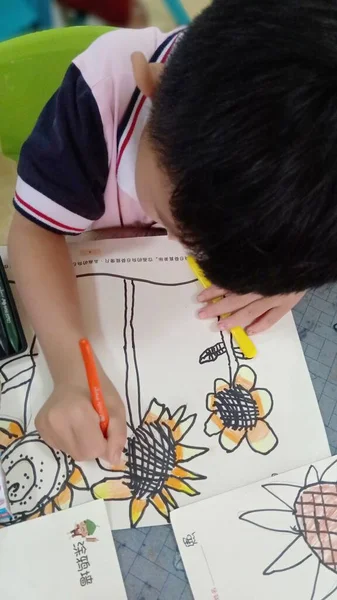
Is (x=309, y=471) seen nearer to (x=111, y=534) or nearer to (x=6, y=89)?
(x=111, y=534)

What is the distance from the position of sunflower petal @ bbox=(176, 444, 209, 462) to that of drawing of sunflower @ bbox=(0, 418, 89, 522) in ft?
0.27

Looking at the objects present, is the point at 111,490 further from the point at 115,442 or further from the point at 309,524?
the point at 309,524

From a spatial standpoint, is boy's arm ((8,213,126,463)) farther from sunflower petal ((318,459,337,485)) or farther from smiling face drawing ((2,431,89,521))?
sunflower petal ((318,459,337,485))

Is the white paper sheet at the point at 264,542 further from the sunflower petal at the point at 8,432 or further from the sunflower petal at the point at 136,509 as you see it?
the sunflower petal at the point at 8,432

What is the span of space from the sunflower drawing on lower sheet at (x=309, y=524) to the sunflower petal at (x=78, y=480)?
13 cm

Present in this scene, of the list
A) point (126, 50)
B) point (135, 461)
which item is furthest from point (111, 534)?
point (126, 50)

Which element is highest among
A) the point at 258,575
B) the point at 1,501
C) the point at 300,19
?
the point at 300,19

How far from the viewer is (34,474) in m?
0.48

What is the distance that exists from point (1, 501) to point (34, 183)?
0.86 feet

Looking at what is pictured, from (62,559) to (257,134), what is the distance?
34 centimetres

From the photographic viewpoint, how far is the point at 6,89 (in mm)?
557

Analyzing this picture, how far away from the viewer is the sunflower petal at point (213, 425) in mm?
504

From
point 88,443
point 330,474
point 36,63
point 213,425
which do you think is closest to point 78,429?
point 88,443

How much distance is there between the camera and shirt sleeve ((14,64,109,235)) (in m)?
0.48
